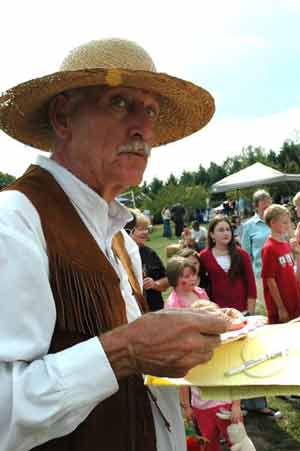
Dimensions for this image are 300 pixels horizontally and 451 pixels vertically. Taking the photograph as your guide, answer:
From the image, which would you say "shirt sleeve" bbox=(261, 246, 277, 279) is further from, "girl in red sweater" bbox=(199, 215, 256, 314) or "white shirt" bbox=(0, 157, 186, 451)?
"white shirt" bbox=(0, 157, 186, 451)

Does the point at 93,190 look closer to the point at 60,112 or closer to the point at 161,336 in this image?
the point at 60,112

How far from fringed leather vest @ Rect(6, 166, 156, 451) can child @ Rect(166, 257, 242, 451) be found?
2.69 ft

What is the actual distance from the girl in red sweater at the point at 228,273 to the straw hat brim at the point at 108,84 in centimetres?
243

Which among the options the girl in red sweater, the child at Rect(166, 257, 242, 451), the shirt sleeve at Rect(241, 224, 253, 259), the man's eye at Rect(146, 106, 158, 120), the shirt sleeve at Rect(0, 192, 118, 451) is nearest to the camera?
the shirt sleeve at Rect(0, 192, 118, 451)

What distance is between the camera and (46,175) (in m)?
1.39

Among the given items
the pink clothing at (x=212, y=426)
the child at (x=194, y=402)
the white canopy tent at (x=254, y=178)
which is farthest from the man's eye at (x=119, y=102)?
the white canopy tent at (x=254, y=178)

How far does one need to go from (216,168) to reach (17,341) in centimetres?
7107

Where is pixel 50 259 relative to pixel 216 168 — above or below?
below

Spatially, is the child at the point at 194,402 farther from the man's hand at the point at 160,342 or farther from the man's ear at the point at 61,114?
the man's ear at the point at 61,114

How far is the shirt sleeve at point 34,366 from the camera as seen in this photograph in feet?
3.13

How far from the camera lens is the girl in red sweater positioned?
4480 millimetres

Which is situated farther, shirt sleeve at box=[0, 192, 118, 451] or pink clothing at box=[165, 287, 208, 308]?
pink clothing at box=[165, 287, 208, 308]

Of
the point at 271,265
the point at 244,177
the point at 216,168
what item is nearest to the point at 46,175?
the point at 271,265

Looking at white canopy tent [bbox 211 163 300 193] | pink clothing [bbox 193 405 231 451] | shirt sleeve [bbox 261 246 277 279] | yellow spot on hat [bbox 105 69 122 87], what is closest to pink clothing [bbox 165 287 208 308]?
pink clothing [bbox 193 405 231 451]
